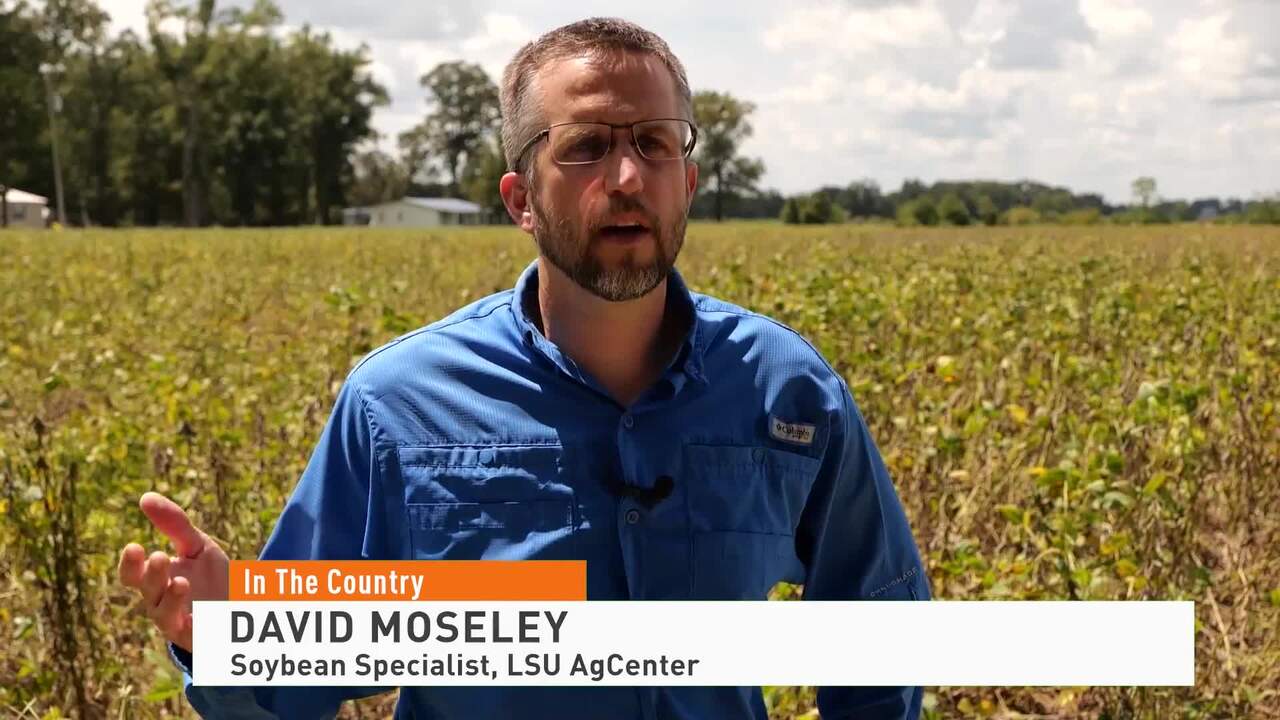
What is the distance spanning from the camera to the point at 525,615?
67.0 inches

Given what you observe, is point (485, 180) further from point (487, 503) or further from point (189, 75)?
point (487, 503)

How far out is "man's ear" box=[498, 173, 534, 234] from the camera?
69.5 inches

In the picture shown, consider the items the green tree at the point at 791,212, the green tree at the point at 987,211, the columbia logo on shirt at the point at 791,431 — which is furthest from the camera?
the green tree at the point at 791,212

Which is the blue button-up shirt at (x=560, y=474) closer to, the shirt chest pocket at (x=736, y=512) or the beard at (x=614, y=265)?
the shirt chest pocket at (x=736, y=512)

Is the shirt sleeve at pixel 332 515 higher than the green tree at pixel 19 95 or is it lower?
lower

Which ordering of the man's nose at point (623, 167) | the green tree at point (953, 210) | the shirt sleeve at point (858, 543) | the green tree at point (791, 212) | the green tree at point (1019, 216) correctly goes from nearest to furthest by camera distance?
the man's nose at point (623, 167) → the shirt sleeve at point (858, 543) → the green tree at point (1019, 216) → the green tree at point (953, 210) → the green tree at point (791, 212)

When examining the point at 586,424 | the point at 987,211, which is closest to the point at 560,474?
the point at 586,424

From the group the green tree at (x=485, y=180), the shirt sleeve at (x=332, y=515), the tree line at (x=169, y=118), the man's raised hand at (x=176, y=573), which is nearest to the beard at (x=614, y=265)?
the shirt sleeve at (x=332, y=515)

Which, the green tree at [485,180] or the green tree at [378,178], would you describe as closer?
the green tree at [485,180]

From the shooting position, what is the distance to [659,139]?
1681mm

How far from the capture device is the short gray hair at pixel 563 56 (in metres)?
1.69

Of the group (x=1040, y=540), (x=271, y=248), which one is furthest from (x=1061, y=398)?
(x=271, y=248)

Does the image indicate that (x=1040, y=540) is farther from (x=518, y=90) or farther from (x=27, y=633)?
(x=27, y=633)
